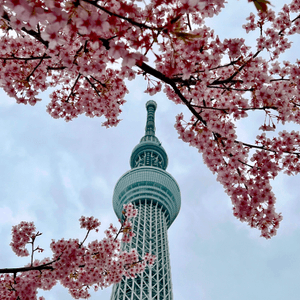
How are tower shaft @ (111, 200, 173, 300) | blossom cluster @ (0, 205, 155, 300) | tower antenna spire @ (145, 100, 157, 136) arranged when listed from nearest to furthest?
blossom cluster @ (0, 205, 155, 300) < tower shaft @ (111, 200, 173, 300) < tower antenna spire @ (145, 100, 157, 136)

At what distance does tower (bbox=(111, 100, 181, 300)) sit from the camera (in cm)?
4216

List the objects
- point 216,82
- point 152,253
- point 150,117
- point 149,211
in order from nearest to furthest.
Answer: point 216,82 → point 152,253 → point 149,211 → point 150,117

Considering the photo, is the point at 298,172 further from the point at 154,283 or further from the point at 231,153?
the point at 154,283

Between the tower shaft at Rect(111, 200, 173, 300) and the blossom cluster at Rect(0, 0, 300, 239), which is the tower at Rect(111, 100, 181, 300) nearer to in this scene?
the tower shaft at Rect(111, 200, 173, 300)

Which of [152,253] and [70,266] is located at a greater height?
[152,253]

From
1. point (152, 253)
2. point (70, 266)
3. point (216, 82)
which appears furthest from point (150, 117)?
point (216, 82)

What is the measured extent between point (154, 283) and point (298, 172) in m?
44.3

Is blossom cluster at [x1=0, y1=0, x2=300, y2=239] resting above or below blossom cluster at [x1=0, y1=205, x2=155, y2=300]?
above

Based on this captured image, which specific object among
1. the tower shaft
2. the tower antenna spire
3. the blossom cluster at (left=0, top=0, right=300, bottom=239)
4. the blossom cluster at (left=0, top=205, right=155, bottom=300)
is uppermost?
the tower antenna spire

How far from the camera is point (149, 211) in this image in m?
55.3

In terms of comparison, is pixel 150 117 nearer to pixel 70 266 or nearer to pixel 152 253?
pixel 152 253

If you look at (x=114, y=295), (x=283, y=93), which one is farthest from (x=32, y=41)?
(x=114, y=295)

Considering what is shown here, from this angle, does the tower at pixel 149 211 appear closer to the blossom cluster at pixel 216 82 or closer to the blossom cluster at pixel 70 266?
the blossom cluster at pixel 70 266

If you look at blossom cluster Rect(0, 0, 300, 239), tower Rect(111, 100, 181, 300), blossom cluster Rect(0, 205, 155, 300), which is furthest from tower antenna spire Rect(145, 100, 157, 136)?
Result: blossom cluster Rect(0, 0, 300, 239)
